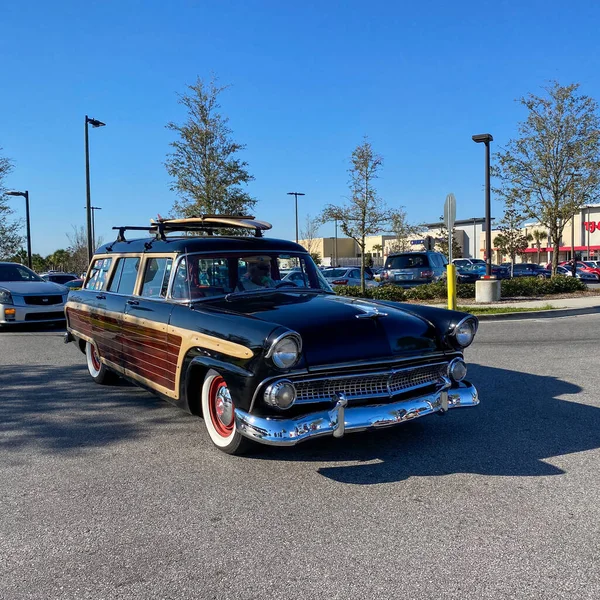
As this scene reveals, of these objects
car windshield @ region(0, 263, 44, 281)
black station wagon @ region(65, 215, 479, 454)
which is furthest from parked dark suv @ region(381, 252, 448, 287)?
black station wagon @ region(65, 215, 479, 454)

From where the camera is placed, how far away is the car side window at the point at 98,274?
6.85m

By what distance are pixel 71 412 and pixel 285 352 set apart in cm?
305

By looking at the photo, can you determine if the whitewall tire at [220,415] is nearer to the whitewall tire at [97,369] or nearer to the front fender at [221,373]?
the front fender at [221,373]

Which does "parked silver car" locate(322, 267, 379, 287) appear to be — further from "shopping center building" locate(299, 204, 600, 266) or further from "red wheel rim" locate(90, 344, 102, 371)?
"shopping center building" locate(299, 204, 600, 266)

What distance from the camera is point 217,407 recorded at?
4598mm

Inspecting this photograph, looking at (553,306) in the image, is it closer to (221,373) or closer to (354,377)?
(354,377)

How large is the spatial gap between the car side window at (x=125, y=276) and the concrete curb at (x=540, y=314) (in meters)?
9.95

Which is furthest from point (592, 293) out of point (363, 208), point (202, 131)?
point (202, 131)

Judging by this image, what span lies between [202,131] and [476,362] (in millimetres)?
15099

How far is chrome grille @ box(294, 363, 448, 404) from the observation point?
4.08 m

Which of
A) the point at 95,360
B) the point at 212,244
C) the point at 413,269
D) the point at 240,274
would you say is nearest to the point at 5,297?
the point at 95,360

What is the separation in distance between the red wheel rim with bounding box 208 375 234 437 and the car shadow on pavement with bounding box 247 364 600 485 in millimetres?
315

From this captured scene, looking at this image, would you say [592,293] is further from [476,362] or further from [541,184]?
[476,362]

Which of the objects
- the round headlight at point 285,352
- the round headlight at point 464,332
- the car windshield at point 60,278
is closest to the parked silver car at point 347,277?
the car windshield at point 60,278
